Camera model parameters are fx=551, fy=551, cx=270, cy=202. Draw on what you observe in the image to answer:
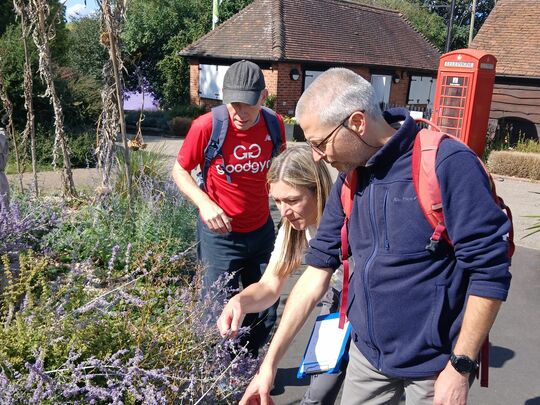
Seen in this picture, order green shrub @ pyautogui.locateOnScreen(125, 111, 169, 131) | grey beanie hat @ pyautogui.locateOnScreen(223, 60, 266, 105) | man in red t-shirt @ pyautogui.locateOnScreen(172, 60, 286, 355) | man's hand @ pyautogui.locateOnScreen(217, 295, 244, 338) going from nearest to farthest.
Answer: man's hand @ pyautogui.locateOnScreen(217, 295, 244, 338) → grey beanie hat @ pyautogui.locateOnScreen(223, 60, 266, 105) → man in red t-shirt @ pyautogui.locateOnScreen(172, 60, 286, 355) → green shrub @ pyautogui.locateOnScreen(125, 111, 169, 131)

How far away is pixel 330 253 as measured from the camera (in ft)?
7.15

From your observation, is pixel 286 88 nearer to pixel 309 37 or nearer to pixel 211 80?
pixel 309 37

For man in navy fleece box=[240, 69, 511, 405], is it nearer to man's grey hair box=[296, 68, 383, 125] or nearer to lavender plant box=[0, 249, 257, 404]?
man's grey hair box=[296, 68, 383, 125]

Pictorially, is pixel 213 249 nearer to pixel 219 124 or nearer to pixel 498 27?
pixel 219 124

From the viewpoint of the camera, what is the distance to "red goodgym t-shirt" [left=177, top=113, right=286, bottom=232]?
332 centimetres

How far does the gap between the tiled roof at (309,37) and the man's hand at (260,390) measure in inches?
686

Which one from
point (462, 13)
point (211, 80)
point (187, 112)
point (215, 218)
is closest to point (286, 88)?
point (211, 80)

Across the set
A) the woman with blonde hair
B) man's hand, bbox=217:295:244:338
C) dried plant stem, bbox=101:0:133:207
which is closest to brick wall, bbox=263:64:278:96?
dried plant stem, bbox=101:0:133:207

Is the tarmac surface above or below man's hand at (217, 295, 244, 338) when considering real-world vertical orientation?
below

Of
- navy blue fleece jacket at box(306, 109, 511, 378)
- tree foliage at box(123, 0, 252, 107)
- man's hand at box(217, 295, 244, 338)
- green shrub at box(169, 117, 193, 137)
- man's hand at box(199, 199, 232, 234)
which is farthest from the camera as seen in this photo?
tree foliage at box(123, 0, 252, 107)

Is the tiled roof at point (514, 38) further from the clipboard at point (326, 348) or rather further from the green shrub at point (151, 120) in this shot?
the clipboard at point (326, 348)

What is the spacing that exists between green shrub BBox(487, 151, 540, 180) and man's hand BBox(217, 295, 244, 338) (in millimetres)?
12111

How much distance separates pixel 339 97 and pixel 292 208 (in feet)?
2.69

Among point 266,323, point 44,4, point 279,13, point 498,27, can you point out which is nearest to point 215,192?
point 266,323
